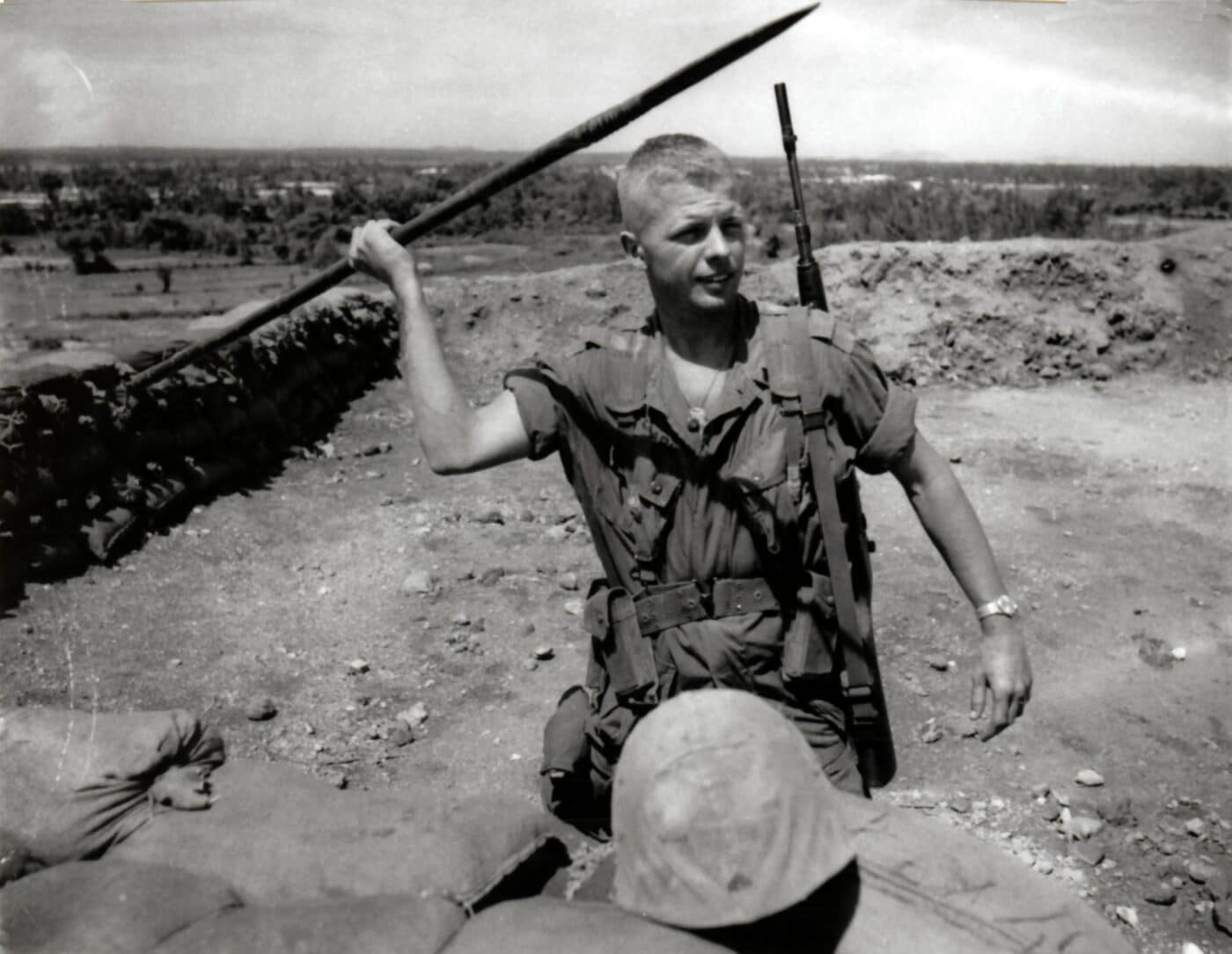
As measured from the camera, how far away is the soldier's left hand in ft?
7.39

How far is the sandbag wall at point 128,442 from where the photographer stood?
196 inches

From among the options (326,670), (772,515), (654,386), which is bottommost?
(326,670)

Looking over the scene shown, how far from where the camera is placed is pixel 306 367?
8.34 meters

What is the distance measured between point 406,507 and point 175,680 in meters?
2.56

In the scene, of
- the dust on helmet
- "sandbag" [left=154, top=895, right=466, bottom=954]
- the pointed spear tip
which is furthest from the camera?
the pointed spear tip

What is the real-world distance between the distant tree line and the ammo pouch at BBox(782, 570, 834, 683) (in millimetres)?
9441

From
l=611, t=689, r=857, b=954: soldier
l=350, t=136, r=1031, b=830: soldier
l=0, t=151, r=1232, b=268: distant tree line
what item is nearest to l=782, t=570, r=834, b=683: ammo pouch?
l=350, t=136, r=1031, b=830: soldier

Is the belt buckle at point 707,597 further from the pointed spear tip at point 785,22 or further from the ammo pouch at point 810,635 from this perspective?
the pointed spear tip at point 785,22

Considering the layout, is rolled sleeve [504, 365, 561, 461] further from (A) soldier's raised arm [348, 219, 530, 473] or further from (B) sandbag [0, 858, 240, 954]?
(B) sandbag [0, 858, 240, 954]

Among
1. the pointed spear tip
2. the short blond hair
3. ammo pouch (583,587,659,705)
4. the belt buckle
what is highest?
the pointed spear tip

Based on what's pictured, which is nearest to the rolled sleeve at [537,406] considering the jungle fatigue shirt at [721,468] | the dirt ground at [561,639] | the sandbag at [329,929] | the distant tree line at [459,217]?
the jungle fatigue shirt at [721,468]

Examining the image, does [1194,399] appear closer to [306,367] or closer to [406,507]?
[406,507]

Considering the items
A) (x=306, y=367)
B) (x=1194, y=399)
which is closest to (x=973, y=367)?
(x=1194, y=399)

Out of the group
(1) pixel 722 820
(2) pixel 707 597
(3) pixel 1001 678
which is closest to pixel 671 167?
(2) pixel 707 597
